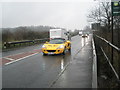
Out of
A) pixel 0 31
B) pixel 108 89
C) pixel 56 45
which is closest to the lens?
pixel 108 89

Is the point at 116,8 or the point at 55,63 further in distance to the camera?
the point at 55,63

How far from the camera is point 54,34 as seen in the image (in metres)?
30.7

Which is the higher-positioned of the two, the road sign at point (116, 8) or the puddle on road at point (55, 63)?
the road sign at point (116, 8)

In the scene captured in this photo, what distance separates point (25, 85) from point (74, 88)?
5.68ft

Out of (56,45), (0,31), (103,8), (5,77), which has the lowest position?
(5,77)

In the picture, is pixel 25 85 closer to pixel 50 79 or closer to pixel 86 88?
pixel 50 79

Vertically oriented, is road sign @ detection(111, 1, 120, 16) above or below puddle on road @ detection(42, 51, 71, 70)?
above

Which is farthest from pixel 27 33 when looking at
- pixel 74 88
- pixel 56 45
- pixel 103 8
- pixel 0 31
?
pixel 74 88

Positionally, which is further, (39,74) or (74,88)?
(39,74)

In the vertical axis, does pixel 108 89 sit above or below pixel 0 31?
below

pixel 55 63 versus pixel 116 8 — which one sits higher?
pixel 116 8

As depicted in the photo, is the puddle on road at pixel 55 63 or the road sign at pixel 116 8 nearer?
the road sign at pixel 116 8

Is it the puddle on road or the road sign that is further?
the puddle on road

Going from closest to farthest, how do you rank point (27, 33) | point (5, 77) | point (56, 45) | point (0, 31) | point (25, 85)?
1. point (25, 85)
2. point (5, 77)
3. point (56, 45)
4. point (0, 31)
5. point (27, 33)
